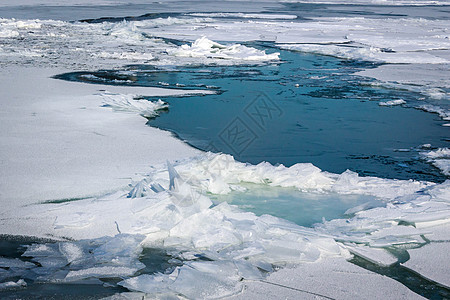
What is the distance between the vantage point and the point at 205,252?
3.00 metres

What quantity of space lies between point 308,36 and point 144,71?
25.1ft

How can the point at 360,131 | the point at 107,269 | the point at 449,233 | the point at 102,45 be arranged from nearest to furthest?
the point at 107,269 < the point at 449,233 < the point at 360,131 < the point at 102,45

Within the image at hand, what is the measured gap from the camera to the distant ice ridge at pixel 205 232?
2.76m

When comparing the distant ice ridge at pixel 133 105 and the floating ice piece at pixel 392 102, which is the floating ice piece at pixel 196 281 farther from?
the floating ice piece at pixel 392 102

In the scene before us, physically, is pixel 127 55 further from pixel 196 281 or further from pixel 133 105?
pixel 196 281

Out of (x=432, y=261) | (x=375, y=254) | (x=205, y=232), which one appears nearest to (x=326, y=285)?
(x=375, y=254)

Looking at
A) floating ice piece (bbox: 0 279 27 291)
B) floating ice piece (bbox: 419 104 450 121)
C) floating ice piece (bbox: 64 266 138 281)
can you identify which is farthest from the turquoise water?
floating ice piece (bbox: 419 104 450 121)

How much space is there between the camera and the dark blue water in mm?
5289

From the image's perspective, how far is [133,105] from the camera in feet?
22.1

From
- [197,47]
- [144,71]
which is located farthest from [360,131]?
[197,47]

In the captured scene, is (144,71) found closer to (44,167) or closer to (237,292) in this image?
(44,167)

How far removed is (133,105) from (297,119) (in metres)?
2.05

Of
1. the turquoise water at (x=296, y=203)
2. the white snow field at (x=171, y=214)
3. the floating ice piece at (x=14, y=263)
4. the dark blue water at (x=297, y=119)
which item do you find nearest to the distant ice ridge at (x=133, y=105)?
the white snow field at (x=171, y=214)

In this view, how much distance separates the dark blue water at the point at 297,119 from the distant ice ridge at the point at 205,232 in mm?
1127
